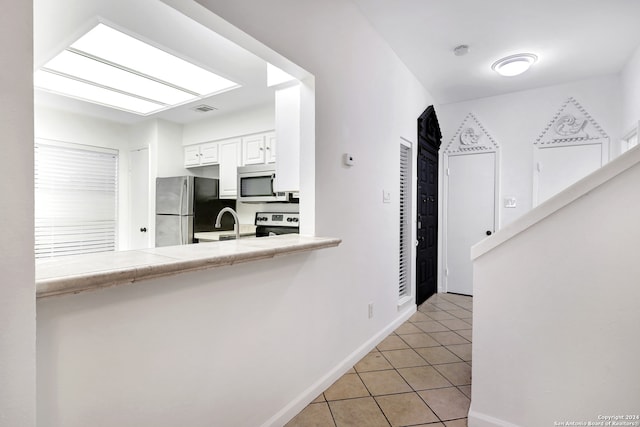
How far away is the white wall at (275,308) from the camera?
0.98 meters

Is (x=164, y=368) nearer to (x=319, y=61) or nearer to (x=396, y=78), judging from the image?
(x=319, y=61)

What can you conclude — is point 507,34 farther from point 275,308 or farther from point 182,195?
point 182,195

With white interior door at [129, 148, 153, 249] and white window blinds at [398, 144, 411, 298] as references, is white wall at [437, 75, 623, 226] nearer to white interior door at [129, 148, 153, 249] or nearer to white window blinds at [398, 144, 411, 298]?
white window blinds at [398, 144, 411, 298]

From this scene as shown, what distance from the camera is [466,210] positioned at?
4398 millimetres

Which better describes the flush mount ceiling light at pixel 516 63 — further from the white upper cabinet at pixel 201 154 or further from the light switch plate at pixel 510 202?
the white upper cabinet at pixel 201 154

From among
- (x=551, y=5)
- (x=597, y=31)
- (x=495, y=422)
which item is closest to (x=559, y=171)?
(x=597, y=31)

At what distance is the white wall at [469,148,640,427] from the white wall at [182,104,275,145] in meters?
2.93

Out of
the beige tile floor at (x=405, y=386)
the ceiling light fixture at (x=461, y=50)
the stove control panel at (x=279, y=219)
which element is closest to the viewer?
the beige tile floor at (x=405, y=386)

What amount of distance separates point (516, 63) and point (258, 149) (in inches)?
112

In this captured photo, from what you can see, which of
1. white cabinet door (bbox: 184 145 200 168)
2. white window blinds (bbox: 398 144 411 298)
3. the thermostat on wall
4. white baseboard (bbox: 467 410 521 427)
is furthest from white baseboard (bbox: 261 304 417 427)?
white cabinet door (bbox: 184 145 200 168)

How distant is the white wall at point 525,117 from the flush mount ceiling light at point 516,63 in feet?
3.07

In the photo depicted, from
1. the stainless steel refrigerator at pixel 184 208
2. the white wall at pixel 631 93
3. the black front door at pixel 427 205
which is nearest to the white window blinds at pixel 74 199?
the stainless steel refrigerator at pixel 184 208

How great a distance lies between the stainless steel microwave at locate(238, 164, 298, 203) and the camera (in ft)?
11.3

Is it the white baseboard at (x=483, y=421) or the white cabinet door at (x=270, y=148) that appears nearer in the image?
the white baseboard at (x=483, y=421)
